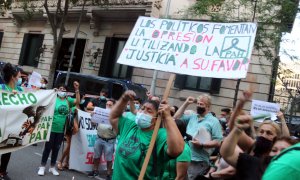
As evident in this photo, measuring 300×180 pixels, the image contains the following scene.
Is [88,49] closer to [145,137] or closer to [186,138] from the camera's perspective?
[186,138]

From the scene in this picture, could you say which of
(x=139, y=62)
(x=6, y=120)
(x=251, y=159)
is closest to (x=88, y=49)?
(x=6, y=120)

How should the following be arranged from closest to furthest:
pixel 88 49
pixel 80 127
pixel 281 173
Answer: pixel 281 173 → pixel 80 127 → pixel 88 49

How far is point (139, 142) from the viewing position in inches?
135

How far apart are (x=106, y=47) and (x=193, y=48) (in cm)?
1647

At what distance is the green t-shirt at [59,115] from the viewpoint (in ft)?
23.6

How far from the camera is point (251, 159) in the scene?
2.78 metres

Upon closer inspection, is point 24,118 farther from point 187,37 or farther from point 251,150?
point 251,150

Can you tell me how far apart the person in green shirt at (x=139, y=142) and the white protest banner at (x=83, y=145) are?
15.1ft

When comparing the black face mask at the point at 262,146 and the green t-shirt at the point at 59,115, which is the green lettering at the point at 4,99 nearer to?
the green t-shirt at the point at 59,115

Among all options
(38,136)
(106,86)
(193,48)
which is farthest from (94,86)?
(193,48)

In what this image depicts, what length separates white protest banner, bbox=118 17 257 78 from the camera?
147 inches

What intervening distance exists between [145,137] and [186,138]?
2.31 meters

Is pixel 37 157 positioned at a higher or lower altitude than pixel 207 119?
lower

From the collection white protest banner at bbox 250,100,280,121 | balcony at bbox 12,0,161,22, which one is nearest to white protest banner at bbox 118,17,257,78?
white protest banner at bbox 250,100,280,121
